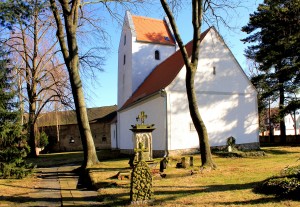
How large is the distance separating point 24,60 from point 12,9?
17996 mm

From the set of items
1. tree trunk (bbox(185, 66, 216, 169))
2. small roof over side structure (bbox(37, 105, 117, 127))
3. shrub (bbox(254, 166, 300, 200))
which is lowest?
shrub (bbox(254, 166, 300, 200))

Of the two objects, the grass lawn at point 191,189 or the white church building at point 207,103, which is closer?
the grass lawn at point 191,189

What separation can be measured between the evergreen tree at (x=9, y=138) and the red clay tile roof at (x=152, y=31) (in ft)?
57.3

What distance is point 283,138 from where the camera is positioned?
2994 centimetres

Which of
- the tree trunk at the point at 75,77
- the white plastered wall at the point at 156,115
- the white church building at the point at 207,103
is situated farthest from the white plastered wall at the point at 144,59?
the tree trunk at the point at 75,77

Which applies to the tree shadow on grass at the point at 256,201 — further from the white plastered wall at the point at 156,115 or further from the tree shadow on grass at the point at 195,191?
the white plastered wall at the point at 156,115

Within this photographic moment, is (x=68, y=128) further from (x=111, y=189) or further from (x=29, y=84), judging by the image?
(x=111, y=189)

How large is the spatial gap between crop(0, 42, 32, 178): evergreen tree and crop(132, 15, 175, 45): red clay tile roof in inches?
688

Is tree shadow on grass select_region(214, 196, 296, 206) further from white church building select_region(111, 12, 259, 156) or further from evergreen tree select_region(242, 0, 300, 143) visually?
evergreen tree select_region(242, 0, 300, 143)

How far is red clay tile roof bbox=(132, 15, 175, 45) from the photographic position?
30.3 meters

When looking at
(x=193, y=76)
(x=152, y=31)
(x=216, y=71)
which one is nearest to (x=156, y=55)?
(x=152, y=31)

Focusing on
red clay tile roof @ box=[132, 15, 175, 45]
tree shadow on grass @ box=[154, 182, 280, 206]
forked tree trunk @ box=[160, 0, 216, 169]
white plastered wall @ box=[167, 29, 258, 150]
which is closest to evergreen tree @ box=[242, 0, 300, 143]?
white plastered wall @ box=[167, 29, 258, 150]

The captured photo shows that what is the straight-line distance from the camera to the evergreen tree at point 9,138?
43.8 ft

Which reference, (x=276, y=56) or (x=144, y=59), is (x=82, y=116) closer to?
(x=144, y=59)
